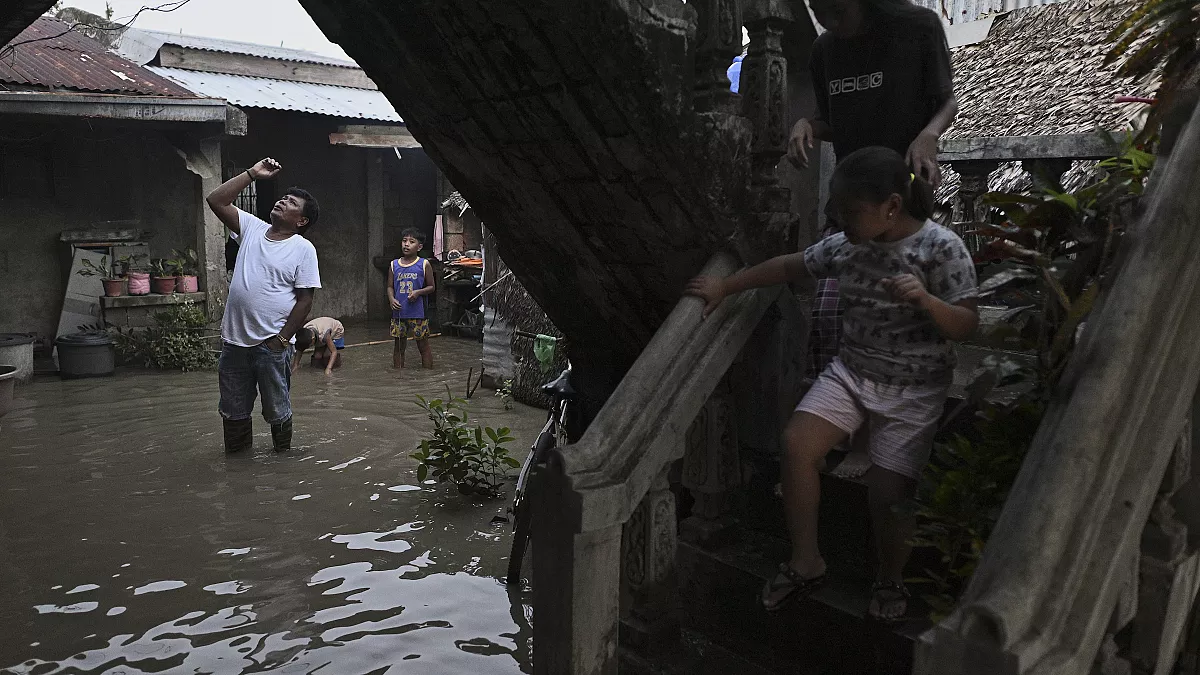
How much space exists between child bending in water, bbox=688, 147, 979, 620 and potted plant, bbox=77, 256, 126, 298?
10.8 meters

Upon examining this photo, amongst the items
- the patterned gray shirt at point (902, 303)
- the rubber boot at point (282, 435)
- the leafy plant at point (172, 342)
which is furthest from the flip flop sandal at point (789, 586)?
the leafy plant at point (172, 342)

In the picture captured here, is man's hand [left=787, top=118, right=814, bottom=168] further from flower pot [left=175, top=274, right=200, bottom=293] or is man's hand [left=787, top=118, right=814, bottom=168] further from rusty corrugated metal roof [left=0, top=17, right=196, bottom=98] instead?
flower pot [left=175, top=274, right=200, bottom=293]

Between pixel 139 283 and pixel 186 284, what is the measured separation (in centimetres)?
54

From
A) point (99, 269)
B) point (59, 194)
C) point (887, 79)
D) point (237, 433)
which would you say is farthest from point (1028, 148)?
point (59, 194)

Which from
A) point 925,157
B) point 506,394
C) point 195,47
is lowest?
point 506,394

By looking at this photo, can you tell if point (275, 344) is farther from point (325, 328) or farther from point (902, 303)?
point (902, 303)

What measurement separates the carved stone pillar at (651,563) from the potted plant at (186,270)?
33.9 ft

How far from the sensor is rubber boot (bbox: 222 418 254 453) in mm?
7035

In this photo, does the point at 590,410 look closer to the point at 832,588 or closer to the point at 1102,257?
the point at 832,588

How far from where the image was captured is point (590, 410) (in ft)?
15.4

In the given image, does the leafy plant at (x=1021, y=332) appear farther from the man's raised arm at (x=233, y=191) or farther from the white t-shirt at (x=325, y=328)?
the white t-shirt at (x=325, y=328)

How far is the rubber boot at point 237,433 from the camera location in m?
7.04

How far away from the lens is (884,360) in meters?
2.94

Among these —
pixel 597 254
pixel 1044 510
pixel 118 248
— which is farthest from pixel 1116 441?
pixel 118 248
